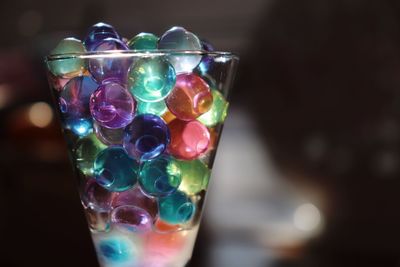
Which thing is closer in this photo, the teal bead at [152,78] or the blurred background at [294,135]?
the teal bead at [152,78]

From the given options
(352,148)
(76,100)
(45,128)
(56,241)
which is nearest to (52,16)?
(45,128)

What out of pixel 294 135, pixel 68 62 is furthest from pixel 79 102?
pixel 294 135

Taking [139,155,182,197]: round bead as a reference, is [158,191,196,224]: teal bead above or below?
below

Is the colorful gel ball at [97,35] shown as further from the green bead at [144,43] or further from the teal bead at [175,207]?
the teal bead at [175,207]

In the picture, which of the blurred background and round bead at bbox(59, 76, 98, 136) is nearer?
round bead at bbox(59, 76, 98, 136)

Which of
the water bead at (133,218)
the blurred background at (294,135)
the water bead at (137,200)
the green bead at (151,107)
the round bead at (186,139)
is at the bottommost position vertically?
the blurred background at (294,135)

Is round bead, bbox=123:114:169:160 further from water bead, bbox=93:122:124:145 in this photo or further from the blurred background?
the blurred background

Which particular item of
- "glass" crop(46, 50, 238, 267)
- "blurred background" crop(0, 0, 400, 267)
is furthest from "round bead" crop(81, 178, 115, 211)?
"blurred background" crop(0, 0, 400, 267)

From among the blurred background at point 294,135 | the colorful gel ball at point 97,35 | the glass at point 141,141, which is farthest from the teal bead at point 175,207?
the blurred background at point 294,135
